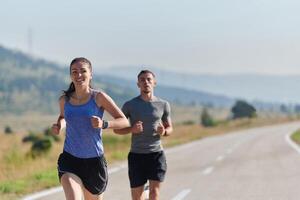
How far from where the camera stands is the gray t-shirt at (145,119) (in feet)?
24.1

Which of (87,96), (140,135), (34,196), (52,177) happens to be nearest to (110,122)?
(87,96)

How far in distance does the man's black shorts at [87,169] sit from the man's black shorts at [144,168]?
156 cm

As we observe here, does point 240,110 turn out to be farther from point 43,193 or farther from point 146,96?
point 146,96

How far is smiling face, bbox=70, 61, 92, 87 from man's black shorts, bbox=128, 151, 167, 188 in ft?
6.34

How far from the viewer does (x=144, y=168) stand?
750 centimetres

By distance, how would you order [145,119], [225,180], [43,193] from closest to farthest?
1. [145,119]
2. [43,193]
3. [225,180]

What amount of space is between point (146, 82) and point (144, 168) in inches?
38.5

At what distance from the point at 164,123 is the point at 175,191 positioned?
4.75m

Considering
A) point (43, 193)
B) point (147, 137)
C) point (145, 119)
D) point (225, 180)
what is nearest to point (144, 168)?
point (147, 137)

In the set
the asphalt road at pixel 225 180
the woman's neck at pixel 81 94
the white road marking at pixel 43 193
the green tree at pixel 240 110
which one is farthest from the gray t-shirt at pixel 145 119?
the green tree at pixel 240 110

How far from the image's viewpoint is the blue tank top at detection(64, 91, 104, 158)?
5.68 metres

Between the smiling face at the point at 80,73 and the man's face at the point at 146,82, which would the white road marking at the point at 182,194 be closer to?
the man's face at the point at 146,82

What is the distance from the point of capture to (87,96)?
19.0ft

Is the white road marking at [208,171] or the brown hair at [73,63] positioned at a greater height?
the brown hair at [73,63]
